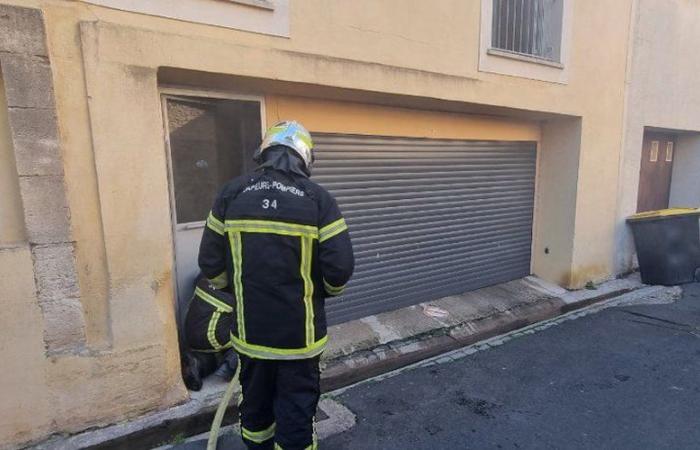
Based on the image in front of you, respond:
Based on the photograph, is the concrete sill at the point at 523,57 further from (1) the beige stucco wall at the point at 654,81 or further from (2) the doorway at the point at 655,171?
(2) the doorway at the point at 655,171

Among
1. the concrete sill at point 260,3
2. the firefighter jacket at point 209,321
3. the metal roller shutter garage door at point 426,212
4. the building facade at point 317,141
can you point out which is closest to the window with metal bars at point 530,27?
the building facade at point 317,141

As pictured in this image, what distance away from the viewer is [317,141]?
13.5 ft

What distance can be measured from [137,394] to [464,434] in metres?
2.36

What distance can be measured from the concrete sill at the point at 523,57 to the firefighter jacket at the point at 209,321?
3783mm

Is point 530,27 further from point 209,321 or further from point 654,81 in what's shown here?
point 209,321

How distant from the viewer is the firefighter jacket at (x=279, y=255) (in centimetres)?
219

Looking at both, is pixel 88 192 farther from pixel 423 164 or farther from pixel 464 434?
pixel 423 164

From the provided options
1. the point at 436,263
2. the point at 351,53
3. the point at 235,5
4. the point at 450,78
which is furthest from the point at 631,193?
the point at 235,5

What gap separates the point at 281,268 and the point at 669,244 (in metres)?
6.55

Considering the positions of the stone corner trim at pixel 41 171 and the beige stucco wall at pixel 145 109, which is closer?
the stone corner trim at pixel 41 171

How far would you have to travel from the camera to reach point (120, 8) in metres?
2.68

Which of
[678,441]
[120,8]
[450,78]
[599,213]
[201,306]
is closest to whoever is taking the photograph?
[120,8]

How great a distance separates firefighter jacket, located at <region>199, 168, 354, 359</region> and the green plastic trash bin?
6.07m

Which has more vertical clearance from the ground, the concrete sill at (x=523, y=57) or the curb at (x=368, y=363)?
the concrete sill at (x=523, y=57)
